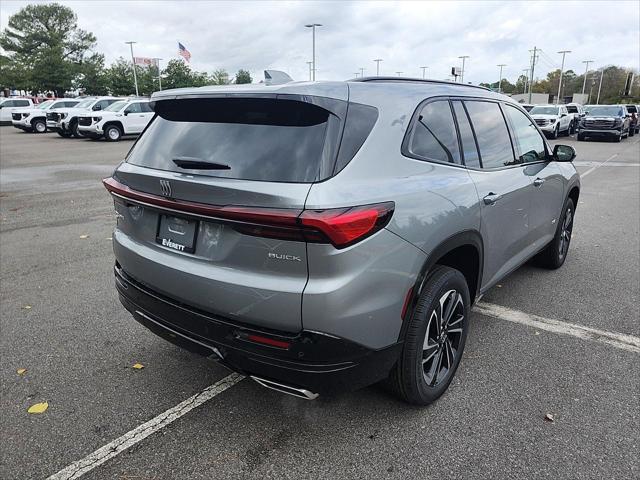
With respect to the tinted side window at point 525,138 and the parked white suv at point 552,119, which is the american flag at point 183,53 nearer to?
the parked white suv at point 552,119

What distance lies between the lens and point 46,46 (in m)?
74.3

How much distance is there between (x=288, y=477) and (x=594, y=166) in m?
15.5

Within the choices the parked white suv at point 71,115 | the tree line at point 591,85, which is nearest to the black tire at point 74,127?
the parked white suv at point 71,115

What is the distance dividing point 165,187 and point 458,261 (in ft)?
6.00

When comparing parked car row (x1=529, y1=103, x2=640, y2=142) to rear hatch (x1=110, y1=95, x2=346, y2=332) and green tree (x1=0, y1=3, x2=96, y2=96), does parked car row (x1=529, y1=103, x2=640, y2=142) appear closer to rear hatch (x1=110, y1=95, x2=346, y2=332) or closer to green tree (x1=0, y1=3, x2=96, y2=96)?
rear hatch (x1=110, y1=95, x2=346, y2=332)

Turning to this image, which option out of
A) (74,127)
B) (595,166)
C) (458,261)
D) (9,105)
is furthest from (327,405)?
(9,105)

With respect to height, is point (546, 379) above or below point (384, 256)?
below

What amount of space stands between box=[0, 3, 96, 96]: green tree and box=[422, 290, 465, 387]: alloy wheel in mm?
70229

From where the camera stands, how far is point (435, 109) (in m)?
2.94

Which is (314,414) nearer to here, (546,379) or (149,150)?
(546,379)

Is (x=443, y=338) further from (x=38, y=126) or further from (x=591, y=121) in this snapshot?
(x=38, y=126)

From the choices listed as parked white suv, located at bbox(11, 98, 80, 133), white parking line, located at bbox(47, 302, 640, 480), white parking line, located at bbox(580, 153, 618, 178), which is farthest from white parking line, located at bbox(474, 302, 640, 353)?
parked white suv, located at bbox(11, 98, 80, 133)

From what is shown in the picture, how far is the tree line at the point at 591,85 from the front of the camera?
336 ft

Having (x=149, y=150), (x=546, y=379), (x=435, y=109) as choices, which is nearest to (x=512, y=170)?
(x=435, y=109)
